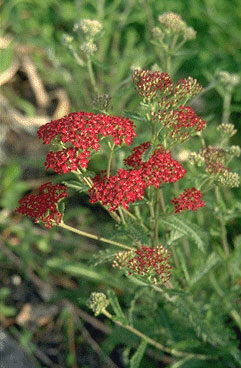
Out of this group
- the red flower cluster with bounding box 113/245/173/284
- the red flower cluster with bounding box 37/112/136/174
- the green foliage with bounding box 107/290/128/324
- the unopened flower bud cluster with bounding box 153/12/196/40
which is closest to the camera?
the red flower cluster with bounding box 37/112/136/174

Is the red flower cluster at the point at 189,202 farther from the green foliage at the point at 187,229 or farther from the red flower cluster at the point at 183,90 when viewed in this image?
the red flower cluster at the point at 183,90

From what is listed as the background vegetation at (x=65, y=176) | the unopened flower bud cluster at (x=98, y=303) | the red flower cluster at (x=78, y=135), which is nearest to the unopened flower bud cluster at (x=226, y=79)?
the background vegetation at (x=65, y=176)

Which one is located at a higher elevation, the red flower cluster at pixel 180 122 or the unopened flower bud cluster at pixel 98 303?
the red flower cluster at pixel 180 122

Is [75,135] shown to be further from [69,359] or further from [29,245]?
[29,245]

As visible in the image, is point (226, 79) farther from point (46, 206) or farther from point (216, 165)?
point (46, 206)

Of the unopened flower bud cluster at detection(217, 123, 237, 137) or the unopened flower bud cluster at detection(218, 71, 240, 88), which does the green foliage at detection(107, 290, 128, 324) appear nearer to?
the unopened flower bud cluster at detection(217, 123, 237, 137)

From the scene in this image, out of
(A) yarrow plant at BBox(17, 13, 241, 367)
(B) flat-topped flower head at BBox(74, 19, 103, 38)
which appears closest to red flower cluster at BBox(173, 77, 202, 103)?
(A) yarrow plant at BBox(17, 13, 241, 367)

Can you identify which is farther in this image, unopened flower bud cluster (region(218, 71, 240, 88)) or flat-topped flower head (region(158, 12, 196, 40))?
unopened flower bud cluster (region(218, 71, 240, 88))
